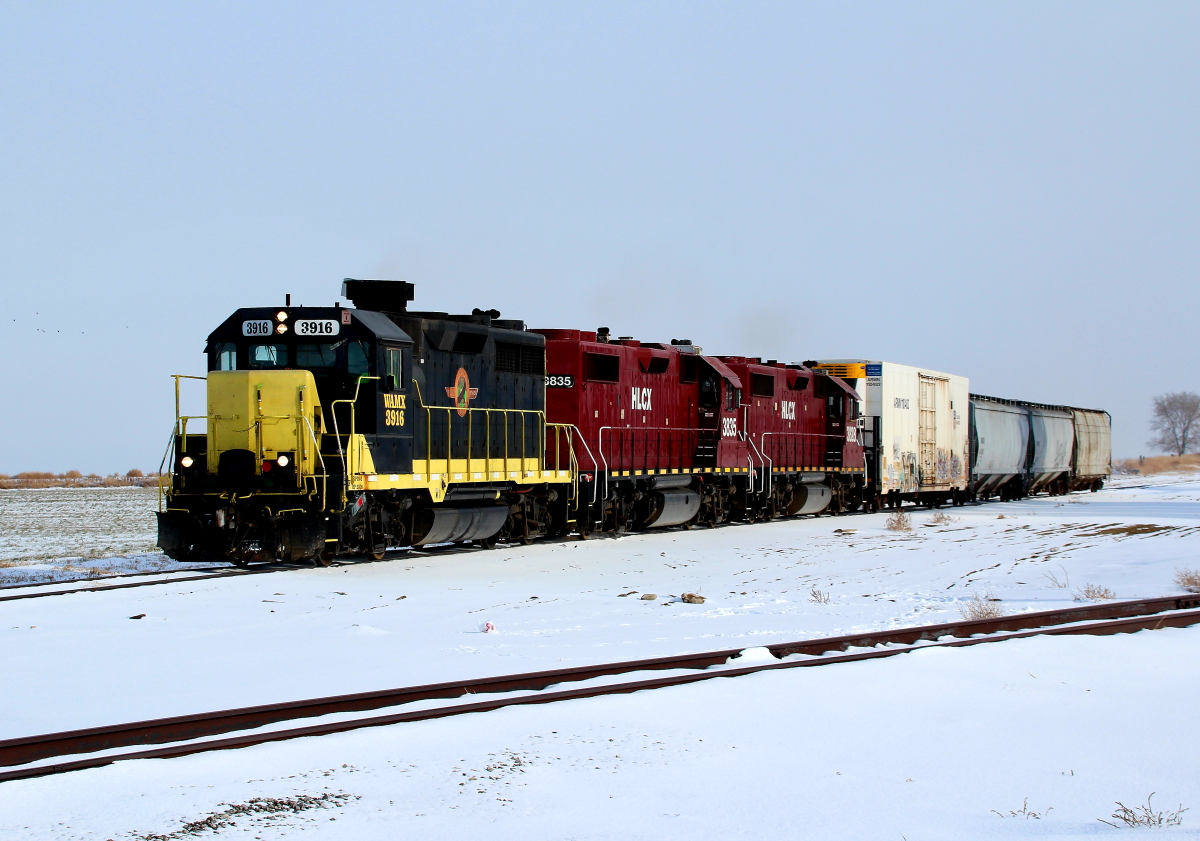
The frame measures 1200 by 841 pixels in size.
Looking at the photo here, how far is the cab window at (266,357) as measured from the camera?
15.4 metres

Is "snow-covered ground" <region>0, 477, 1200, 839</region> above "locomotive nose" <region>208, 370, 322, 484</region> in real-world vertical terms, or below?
below

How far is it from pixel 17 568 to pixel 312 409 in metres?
5.10

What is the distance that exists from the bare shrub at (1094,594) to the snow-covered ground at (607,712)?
0.56 feet

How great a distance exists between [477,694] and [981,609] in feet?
18.8

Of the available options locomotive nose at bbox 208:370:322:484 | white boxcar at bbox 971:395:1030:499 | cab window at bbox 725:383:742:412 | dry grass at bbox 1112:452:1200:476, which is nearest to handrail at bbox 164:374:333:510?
locomotive nose at bbox 208:370:322:484

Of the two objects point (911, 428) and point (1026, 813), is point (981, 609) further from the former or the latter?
point (911, 428)

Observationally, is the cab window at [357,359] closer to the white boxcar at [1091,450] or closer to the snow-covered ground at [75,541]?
the snow-covered ground at [75,541]

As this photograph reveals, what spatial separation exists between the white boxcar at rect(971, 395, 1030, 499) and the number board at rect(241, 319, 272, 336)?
1074 inches

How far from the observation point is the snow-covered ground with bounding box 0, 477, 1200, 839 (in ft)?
16.7

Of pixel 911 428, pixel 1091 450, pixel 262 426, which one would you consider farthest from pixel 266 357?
pixel 1091 450

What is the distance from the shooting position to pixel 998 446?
39.4m

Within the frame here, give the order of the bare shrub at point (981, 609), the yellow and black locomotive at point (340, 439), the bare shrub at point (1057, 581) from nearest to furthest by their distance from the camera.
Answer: the bare shrub at point (981, 609) < the bare shrub at point (1057, 581) < the yellow and black locomotive at point (340, 439)

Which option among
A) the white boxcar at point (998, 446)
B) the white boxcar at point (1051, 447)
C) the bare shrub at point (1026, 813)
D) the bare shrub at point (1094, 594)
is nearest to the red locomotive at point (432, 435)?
the bare shrub at point (1094, 594)

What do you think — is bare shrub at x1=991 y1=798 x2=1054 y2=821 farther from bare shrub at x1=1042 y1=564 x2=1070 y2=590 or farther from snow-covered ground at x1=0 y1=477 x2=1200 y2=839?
bare shrub at x1=1042 y1=564 x2=1070 y2=590
